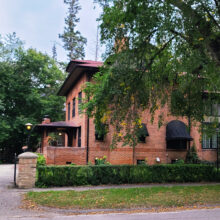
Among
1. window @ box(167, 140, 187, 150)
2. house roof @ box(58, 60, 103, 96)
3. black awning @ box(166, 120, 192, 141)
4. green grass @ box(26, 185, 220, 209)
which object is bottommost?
green grass @ box(26, 185, 220, 209)

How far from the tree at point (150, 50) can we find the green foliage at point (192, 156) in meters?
7.79

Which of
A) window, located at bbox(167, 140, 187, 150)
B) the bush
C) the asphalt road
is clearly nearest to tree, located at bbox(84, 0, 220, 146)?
the asphalt road

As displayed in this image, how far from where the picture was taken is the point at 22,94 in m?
30.7

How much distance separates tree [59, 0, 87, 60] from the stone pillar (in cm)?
3435

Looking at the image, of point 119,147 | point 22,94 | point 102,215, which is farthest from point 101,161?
point 22,94

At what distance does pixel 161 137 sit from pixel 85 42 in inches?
1199

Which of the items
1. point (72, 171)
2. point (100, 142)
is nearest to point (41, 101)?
point (100, 142)

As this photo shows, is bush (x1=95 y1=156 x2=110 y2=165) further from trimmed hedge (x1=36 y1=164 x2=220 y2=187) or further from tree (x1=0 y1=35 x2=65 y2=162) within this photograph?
tree (x1=0 y1=35 x2=65 y2=162)

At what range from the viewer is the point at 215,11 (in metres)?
9.65

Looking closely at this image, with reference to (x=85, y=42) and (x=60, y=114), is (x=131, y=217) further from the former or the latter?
(x=85, y=42)

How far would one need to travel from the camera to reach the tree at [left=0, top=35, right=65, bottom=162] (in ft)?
97.1

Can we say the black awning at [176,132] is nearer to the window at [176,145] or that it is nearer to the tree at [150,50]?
the window at [176,145]

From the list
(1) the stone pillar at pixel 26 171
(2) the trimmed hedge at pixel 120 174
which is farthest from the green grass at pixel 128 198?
(2) the trimmed hedge at pixel 120 174

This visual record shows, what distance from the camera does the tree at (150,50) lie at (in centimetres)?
932
